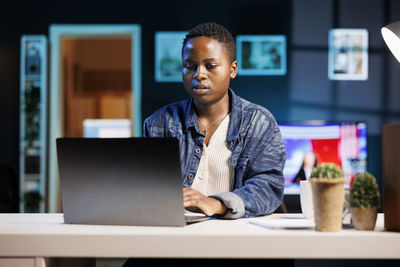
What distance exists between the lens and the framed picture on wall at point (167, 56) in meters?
4.63

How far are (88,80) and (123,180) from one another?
7343 millimetres

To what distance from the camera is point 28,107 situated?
448cm

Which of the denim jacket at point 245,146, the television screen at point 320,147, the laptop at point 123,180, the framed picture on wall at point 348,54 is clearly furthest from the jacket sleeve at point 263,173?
the framed picture on wall at point 348,54

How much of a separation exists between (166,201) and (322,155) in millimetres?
3018

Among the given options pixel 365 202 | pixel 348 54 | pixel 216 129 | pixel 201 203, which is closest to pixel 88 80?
pixel 348 54

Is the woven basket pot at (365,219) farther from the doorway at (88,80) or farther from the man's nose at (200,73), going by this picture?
the doorway at (88,80)

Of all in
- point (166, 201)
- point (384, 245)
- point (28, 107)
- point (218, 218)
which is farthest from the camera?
point (28, 107)

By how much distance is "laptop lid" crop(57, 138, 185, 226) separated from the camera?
3.47 feet

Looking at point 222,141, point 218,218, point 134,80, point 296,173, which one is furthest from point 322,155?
point 218,218

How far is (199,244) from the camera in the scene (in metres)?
0.95

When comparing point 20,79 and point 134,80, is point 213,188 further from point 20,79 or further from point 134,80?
point 20,79

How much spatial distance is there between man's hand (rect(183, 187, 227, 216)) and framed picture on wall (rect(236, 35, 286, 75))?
3.45 meters

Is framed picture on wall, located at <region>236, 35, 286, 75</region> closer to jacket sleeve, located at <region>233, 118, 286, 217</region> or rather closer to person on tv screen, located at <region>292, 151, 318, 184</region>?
person on tv screen, located at <region>292, 151, 318, 184</region>

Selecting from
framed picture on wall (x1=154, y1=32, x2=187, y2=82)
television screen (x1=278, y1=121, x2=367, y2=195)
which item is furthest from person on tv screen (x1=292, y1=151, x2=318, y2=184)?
framed picture on wall (x1=154, y1=32, x2=187, y2=82)
